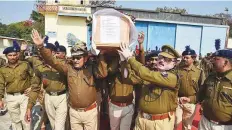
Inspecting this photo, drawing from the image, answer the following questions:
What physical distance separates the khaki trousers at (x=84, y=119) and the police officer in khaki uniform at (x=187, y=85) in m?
1.72

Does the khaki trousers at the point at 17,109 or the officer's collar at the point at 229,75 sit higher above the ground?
the officer's collar at the point at 229,75

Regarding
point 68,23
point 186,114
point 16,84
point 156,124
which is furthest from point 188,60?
point 68,23

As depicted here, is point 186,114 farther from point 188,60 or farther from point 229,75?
point 229,75

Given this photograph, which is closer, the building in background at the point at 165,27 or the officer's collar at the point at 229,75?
the officer's collar at the point at 229,75

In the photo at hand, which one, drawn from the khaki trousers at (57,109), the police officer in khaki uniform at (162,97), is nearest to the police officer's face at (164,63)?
the police officer in khaki uniform at (162,97)

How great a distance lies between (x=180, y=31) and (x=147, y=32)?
2472 millimetres

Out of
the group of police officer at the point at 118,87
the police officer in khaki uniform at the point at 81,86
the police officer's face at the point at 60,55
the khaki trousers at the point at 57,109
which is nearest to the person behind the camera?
the group of police officer at the point at 118,87

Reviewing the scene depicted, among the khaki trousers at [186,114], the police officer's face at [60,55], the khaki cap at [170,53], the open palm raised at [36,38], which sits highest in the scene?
the open palm raised at [36,38]

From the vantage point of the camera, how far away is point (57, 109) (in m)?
4.66

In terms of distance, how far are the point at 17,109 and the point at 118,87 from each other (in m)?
2.23

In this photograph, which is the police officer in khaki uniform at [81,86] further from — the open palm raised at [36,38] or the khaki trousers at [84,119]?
the open palm raised at [36,38]

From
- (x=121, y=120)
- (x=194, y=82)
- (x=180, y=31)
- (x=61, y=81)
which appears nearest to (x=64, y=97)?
(x=61, y=81)

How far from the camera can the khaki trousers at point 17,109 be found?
5102mm

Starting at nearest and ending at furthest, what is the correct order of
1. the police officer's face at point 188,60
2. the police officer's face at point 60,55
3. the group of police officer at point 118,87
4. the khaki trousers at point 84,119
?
1. the group of police officer at point 118,87
2. the khaki trousers at point 84,119
3. the police officer's face at point 60,55
4. the police officer's face at point 188,60
